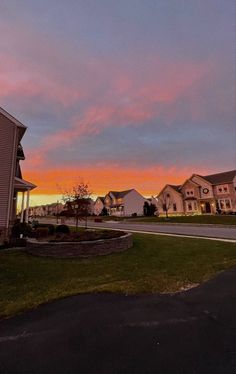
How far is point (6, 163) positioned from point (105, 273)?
1214 cm

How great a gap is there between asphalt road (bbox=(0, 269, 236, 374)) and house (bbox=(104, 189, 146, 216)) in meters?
65.2

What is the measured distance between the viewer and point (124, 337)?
12.8 feet

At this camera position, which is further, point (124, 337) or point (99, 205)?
point (99, 205)

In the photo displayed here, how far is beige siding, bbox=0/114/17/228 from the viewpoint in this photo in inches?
620

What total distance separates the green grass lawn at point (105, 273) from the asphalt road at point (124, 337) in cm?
87

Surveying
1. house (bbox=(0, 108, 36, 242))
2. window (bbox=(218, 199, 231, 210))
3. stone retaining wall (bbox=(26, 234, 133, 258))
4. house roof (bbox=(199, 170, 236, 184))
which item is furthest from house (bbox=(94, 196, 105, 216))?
stone retaining wall (bbox=(26, 234, 133, 258))

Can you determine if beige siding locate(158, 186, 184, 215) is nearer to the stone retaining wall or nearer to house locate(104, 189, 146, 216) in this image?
house locate(104, 189, 146, 216)

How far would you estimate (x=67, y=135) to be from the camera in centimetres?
2694

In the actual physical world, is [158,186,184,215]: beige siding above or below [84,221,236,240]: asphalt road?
above

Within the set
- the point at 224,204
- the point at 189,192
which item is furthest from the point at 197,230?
the point at 189,192

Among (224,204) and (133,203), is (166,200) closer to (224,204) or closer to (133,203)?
(224,204)

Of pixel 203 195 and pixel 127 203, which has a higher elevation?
pixel 127 203

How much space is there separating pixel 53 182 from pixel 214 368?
1477 inches

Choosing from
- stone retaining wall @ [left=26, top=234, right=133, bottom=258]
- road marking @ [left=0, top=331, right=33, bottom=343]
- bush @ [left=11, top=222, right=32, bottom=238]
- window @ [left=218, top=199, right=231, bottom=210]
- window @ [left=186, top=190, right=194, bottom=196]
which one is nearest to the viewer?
road marking @ [left=0, top=331, right=33, bottom=343]
